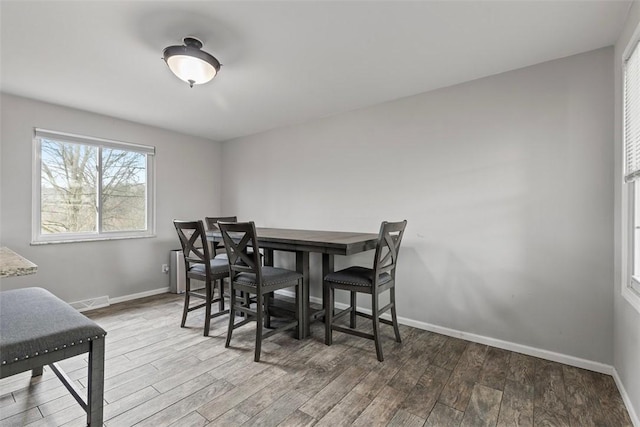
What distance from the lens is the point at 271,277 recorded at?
2379 mm

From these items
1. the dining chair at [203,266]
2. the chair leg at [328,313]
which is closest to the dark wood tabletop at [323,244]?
the chair leg at [328,313]

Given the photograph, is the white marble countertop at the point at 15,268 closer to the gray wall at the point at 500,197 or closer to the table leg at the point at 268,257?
the table leg at the point at 268,257

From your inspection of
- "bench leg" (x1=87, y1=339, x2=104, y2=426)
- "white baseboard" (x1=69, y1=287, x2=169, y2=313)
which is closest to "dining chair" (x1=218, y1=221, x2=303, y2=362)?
"bench leg" (x1=87, y1=339, x2=104, y2=426)

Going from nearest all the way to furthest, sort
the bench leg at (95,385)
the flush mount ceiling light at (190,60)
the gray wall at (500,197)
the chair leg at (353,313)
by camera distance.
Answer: the bench leg at (95,385), the flush mount ceiling light at (190,60), the gray wall at (500,197), the chair leg at (353,313)

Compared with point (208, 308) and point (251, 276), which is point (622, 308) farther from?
point (208, 308)

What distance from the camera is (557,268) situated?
7.23 ft

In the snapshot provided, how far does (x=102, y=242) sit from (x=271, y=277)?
2495 mm

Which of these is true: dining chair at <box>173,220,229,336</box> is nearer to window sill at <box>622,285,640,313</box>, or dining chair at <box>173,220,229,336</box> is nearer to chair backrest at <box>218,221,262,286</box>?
chair backrest at <box>218,221,262,286</box>

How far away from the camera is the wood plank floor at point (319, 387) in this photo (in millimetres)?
1612

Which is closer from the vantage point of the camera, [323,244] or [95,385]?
[95,385]

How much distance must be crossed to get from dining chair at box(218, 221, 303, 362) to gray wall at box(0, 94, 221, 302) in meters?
2.12

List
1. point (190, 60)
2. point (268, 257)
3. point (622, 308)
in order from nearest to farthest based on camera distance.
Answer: point (622, 308) < point (190, 60) < point (268, 257)

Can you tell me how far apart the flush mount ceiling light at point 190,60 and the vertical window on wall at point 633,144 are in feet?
8.39

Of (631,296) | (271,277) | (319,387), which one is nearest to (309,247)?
(271,277)
